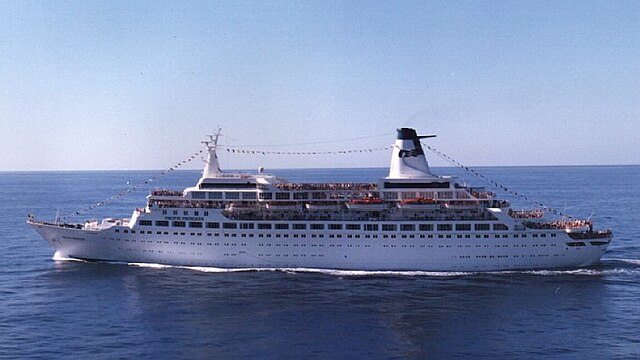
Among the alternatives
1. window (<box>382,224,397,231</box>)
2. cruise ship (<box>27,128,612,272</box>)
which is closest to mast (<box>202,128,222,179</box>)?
cruise ship (<box>27,128,612,272</box>)

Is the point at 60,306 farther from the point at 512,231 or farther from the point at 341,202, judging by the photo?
the point at 512,231

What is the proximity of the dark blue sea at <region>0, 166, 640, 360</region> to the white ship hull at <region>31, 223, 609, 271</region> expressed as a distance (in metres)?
0.91

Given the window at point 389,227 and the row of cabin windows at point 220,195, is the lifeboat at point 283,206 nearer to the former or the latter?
the row of cabin windows at point 220,195

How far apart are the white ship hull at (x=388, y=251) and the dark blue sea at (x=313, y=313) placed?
91cm

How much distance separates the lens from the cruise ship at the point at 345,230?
41.0m

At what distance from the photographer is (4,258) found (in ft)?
160

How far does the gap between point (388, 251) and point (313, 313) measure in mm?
11126

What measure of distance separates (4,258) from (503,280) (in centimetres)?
4313

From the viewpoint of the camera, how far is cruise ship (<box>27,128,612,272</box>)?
4100 cm

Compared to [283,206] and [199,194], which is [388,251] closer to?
[283,206]

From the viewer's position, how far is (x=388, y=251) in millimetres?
41062

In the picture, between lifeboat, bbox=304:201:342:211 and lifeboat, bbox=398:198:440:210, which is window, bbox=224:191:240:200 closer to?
lifeboat, bbox=304:201:342:211

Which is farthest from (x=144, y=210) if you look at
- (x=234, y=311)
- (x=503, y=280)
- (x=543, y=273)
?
(x=543, y=273)

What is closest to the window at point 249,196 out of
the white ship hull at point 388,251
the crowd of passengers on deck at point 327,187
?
the crowd of passengers on deck at point 327,187
